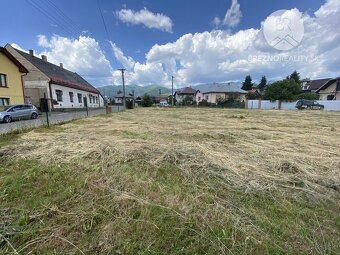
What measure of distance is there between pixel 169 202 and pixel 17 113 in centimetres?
1655

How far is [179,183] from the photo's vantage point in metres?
3.37

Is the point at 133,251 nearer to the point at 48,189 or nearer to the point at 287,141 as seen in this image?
the point at 48,189

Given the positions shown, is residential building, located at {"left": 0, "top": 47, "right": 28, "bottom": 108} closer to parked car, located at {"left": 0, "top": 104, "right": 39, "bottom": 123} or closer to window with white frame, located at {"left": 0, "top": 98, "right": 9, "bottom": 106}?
window with white frame, located at {"left": 0, "top": 98, "right": 9, "bottom": 106}

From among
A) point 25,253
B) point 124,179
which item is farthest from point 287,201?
point 25,253

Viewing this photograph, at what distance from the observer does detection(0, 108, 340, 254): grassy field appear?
205 centimetres

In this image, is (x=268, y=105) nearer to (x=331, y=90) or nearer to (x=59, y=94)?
(x=331, y=90)

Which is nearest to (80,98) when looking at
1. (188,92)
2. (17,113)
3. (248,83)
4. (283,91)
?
(17,113)

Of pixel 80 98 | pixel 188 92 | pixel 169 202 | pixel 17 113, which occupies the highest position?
pixel 188 92

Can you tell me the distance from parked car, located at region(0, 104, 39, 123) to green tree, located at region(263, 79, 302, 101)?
37046 mm

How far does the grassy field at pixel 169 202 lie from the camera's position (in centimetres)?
205

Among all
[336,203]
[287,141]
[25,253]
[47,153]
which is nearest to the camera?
[25,253]

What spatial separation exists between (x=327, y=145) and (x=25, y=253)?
7473 millimetres

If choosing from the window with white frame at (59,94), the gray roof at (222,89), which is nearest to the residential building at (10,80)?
the window with white frame at (59,94)

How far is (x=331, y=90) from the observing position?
3622 cm
